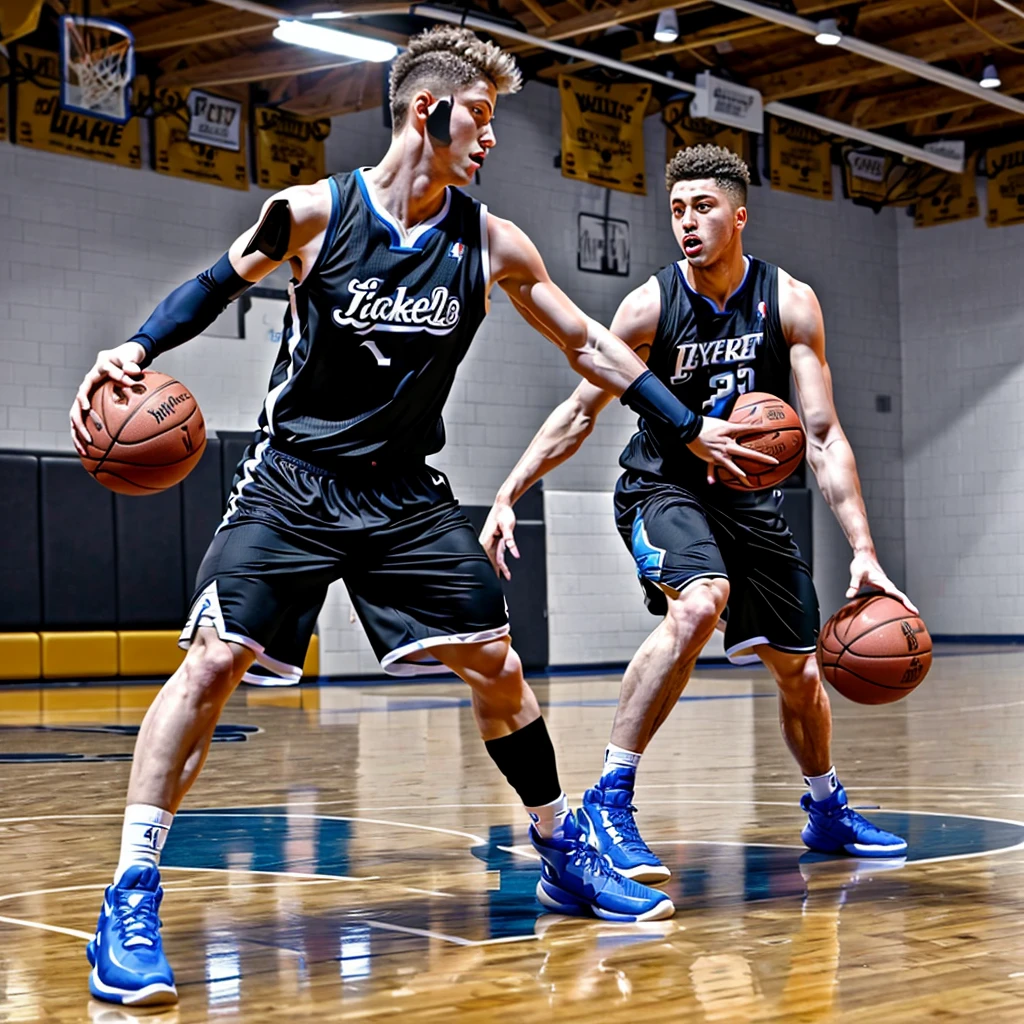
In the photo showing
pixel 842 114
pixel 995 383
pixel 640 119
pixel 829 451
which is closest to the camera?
→ pixel 829 451

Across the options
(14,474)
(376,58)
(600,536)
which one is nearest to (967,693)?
(600,536)

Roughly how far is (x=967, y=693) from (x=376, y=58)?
6507mm

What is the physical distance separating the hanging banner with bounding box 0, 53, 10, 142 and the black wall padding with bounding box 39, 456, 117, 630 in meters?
2.58

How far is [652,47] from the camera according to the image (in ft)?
45.4

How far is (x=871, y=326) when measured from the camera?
18.5 m

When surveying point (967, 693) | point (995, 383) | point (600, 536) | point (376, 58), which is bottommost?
point (967, 693)

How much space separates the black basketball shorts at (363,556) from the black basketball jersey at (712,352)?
41.5 inches

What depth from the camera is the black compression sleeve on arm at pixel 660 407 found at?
3.28 metres

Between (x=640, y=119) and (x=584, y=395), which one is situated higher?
(x=640, y=119)

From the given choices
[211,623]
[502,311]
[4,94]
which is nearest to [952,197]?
[502,311]

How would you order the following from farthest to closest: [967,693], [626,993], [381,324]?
[967,693] → [381,324] → [626,993]

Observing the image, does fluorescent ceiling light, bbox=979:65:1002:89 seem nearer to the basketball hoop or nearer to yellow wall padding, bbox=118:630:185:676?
the basketball hoop

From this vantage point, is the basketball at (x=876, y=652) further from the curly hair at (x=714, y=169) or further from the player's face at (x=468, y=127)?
the player's face at (x=468, y=127)

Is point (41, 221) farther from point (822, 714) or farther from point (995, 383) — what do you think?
point (995, 383)
